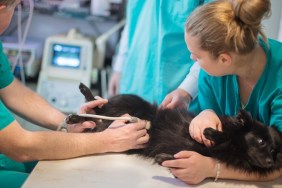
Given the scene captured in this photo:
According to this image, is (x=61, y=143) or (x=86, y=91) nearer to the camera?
(x=61, y=143)

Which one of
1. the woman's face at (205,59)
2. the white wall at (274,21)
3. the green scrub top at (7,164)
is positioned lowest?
the green scrub top at (7,164)

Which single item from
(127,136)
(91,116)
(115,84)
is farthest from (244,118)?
(115,84)

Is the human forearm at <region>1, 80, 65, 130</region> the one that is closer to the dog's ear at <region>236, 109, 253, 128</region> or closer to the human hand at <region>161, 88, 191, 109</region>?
the human hand at <region>161, 88, 191, 109</region>

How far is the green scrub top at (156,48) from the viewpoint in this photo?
154cm

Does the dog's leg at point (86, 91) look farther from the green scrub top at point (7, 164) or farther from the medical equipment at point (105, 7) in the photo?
the medical equipment at point (105, 7)

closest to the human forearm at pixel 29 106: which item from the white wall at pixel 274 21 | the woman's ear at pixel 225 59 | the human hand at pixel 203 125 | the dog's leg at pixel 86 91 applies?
the dog's leg at pixel 86 91

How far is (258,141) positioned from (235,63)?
246 mm

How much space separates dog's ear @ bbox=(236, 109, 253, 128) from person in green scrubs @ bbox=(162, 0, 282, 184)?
0.08m

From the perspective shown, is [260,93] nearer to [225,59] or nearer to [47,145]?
[225,59]

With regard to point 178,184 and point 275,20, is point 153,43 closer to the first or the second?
point 275,20

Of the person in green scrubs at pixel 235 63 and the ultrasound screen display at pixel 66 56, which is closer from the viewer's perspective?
the person in green scrubs at pixel 235 63

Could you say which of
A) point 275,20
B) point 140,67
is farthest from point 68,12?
point 275,20

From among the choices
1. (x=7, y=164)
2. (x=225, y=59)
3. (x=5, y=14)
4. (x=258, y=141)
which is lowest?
(x=7, y=164)

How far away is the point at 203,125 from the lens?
1.07 m
